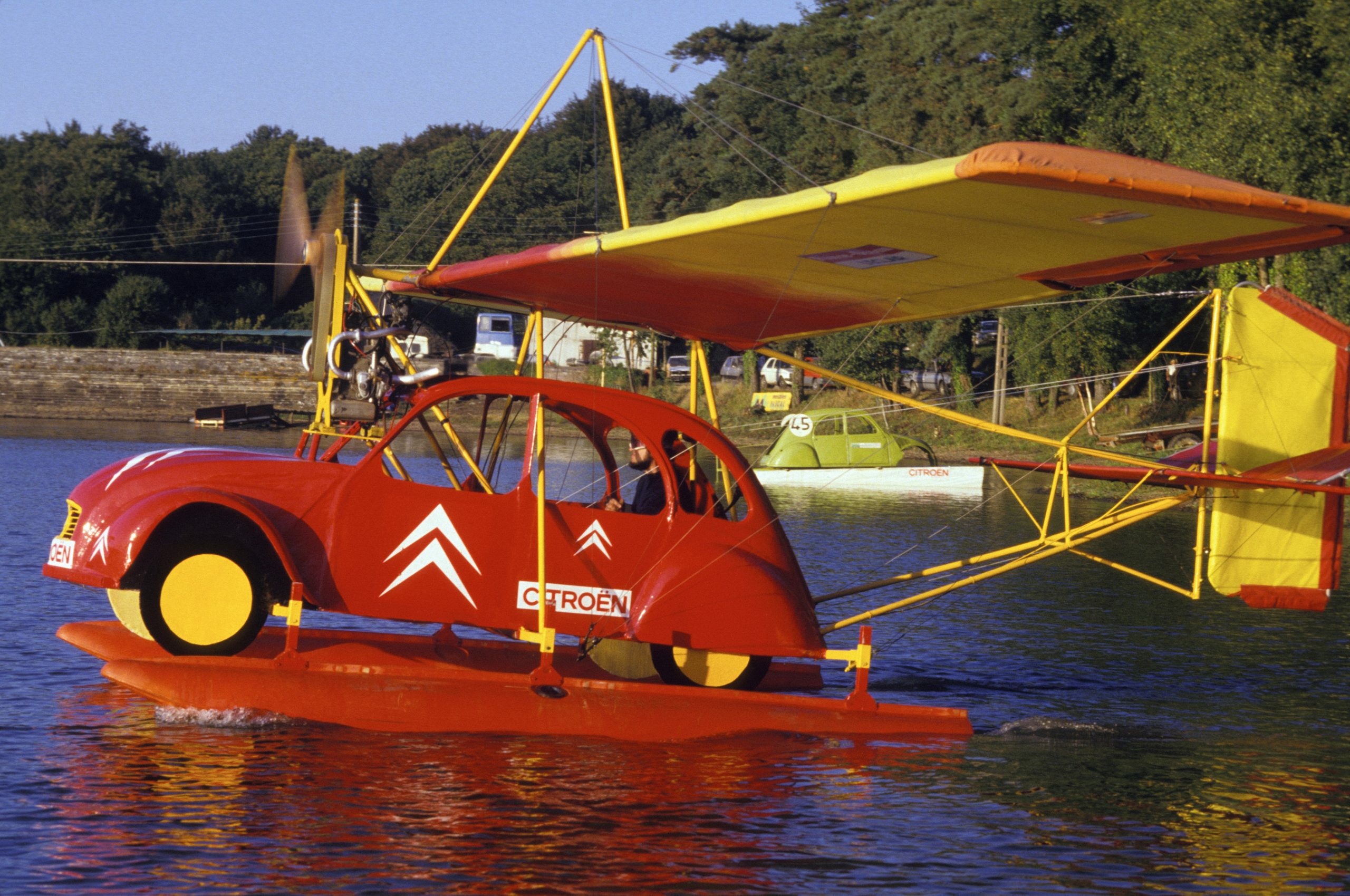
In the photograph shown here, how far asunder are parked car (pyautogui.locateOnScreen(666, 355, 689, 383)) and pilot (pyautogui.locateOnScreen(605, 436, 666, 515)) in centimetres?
4807

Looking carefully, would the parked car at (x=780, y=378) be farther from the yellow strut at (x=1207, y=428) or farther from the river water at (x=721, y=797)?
the yellow strut at (x=1207, y=428)

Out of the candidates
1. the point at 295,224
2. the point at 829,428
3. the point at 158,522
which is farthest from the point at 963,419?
the point at 829,428

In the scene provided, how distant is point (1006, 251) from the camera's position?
829 centimetres

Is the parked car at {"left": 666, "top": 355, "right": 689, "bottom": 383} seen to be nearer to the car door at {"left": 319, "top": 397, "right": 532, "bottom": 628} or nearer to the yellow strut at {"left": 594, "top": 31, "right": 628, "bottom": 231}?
the yellow strut at {"left": 594, "top": 31, "right": 628, "bottom": 231}

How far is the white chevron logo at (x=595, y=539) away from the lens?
9203 mm

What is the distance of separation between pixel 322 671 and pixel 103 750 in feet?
4.90

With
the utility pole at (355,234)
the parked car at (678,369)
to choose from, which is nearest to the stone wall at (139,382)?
the utility pole at (355,234)

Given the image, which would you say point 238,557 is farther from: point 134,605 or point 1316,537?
point 1316,537

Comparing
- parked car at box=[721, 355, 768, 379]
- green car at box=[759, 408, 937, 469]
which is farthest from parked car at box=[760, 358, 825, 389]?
green car at box=[759, 408, 937, 469]

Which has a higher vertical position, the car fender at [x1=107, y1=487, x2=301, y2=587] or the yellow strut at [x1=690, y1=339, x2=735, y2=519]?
the yellow strut at [x1=690, y1=339, x2=735, y2=519]

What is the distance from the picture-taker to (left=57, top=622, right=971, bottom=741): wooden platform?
27.9ft

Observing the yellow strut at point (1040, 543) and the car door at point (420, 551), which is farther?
the yellow strut at point (1040, 543)

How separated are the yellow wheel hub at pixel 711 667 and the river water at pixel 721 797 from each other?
489 mm

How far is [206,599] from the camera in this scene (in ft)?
28.1
